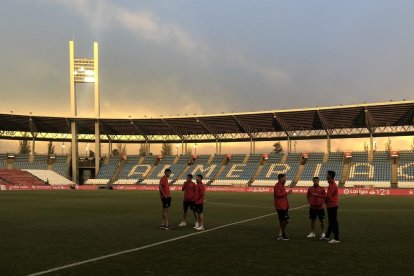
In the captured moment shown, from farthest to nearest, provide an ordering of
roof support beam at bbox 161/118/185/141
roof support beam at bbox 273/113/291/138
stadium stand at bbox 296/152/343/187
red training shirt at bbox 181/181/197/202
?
roof support beam at bbox 161/118/185/141
roof support beam at bbox 273/113/291/138
stadium stand at bbox 296/152/343/187
red training shirt at bbox 181/181/197/202

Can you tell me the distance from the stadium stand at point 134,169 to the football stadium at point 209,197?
0.38 m

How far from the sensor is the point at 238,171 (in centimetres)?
7438

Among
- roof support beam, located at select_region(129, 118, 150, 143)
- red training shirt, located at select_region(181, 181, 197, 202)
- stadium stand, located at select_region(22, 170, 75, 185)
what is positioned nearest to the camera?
red training shirt, located at select_region(181, 181, 197, 202)

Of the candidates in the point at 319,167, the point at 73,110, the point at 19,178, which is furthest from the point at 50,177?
the point at 319,167

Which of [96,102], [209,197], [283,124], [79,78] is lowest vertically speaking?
[209,197]

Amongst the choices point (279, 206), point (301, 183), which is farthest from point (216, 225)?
point (301, 183)

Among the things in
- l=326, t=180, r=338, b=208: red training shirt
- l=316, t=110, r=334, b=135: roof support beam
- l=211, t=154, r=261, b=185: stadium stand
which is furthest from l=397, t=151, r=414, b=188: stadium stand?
l=326, t=180, r=338, b=208: red training shirt

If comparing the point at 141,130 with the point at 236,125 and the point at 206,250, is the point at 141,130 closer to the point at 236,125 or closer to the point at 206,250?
the point at 236,125

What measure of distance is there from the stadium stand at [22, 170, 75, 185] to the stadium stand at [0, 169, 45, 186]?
45.6 inches

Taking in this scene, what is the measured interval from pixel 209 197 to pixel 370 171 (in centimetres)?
3421

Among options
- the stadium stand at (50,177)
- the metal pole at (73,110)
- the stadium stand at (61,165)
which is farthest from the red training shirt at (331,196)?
the stadium stand at (61,165)

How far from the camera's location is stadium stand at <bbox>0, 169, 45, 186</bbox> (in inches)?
Answer: 2667

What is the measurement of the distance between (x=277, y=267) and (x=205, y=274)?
1.67m

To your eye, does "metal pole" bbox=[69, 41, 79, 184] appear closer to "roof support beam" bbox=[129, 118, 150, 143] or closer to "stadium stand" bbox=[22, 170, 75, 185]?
"stadium stand" bbox=[22, 170, 75, 185]
